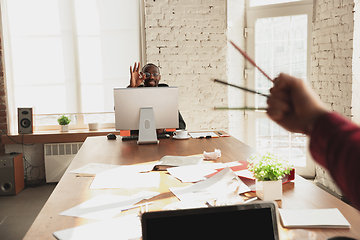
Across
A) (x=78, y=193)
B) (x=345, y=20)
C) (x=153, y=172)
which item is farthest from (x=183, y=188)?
(x=345, y=20)

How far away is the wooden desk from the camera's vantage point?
1.18 metres

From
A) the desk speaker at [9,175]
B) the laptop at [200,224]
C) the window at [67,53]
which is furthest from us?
the window at [67,53]

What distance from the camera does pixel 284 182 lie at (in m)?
1.56

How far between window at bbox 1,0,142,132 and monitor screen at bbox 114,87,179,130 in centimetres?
173

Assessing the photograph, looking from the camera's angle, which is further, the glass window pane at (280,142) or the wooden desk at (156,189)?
the glass window pane at (280,142)

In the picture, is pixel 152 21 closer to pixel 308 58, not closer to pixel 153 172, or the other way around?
pixel 308 58

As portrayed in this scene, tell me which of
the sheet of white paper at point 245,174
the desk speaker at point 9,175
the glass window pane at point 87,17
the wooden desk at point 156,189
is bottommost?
the desk speaker at point 9,175

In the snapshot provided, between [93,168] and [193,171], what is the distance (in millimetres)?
605

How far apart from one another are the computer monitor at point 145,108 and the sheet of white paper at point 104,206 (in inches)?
50.0

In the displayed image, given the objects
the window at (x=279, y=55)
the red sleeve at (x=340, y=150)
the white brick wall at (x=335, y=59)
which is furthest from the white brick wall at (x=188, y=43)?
the red sleeve at (x=340, y=150)

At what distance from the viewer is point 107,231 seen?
3.68 feet

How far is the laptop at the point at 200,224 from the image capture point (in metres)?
0.77

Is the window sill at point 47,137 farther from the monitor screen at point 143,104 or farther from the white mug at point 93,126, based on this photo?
the monitor screen at point 143,104

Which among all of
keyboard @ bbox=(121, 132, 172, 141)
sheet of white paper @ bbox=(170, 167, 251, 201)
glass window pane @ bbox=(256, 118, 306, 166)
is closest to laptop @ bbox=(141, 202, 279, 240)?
sheet of white paper @ bbox=(170, 167, 251, 201)
